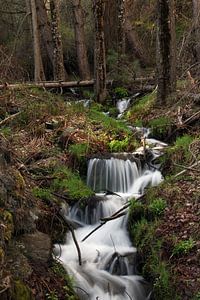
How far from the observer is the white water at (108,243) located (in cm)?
644

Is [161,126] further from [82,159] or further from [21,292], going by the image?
[21,292]

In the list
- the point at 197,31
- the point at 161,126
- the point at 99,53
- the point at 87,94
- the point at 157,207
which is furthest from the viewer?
the point at 87,94

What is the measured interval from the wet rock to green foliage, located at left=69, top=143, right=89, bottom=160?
12.8ft

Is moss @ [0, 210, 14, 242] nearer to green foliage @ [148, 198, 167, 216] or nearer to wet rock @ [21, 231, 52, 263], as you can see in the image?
wet rock @ [21, 231, 52, 263]

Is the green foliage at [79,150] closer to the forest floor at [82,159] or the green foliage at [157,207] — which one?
the forest floor at [82,159]

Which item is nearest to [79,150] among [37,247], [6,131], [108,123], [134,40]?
[6,131]

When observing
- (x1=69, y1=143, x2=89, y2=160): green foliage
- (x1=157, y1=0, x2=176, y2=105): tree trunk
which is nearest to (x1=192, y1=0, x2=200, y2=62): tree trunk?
(x1=157, y1=0, x2=176, y2=105): tree trunk

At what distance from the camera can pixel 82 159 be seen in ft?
32.0

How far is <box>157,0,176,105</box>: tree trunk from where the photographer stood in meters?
11.9

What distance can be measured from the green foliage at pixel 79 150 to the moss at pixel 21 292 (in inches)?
200

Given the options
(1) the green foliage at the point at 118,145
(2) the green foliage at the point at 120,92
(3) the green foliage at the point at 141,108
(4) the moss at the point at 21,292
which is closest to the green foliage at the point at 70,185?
(1) the green foliage at the point at 118,145

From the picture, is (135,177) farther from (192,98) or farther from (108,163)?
(192,98)

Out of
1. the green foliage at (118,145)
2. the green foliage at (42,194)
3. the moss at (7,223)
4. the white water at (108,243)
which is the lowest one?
the white water at (108,243)

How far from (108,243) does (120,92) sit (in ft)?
30.8
